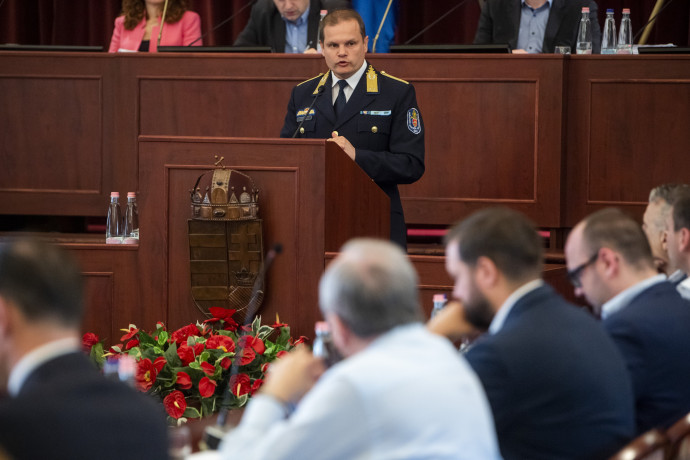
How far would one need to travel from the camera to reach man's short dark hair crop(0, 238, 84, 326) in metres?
1.67

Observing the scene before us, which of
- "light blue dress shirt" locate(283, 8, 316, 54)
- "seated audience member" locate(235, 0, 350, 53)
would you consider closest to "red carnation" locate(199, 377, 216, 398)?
"seated audience member" locate(235, 0, 350, 53)

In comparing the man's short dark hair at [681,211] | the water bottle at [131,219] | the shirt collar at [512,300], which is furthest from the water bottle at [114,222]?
the shirt collar at [512,300]

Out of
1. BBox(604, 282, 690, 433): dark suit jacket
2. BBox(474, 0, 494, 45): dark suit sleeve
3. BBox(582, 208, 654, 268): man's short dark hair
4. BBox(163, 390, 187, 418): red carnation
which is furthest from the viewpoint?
BBox(474, 0, 494, 45): dark suit sleeve

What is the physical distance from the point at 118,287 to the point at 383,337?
2423 millimetres

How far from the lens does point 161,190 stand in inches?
153

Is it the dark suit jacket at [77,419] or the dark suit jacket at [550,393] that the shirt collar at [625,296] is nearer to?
the dark suit jacket at [550,393]

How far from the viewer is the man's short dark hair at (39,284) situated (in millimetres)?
1670

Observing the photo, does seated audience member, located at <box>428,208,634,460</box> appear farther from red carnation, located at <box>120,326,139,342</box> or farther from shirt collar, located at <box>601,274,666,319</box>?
red carnation, located at <box>120,326,139,342</box>

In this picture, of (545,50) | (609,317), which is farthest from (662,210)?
(545,50)

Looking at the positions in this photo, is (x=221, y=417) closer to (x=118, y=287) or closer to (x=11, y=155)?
(x=118, y=287)

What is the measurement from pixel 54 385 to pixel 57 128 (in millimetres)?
4370

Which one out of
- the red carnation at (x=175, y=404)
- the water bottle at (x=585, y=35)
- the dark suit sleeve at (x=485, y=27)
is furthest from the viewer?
the dark suit sleeve at (x=485, y=27)

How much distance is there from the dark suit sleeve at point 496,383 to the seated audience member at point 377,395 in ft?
1.03

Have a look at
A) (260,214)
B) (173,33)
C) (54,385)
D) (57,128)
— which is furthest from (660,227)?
(173,33)
